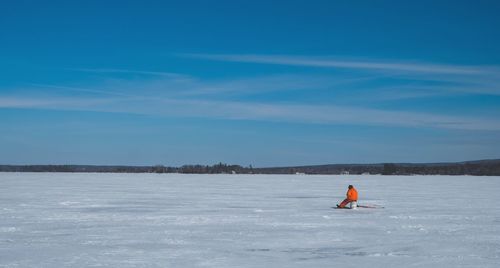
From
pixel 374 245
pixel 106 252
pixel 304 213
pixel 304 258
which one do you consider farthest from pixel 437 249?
pixel 304 213

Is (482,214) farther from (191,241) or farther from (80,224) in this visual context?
(80,224)

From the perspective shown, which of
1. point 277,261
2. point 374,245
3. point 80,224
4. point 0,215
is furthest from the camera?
point 0,215

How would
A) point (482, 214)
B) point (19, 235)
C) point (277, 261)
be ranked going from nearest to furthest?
point (277, 261) < point (19, 235) < point (482, 214)

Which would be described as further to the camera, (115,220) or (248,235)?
(115,220)

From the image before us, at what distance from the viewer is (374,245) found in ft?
32.9

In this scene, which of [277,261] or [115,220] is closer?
[277,261]

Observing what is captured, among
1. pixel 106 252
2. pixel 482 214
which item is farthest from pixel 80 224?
pixel 482 214

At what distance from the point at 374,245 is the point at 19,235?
6.19m

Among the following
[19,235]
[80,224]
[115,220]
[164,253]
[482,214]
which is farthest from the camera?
[482,214]

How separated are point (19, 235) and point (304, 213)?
25.0ft

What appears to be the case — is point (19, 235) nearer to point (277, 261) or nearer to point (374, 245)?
point (277, 261)

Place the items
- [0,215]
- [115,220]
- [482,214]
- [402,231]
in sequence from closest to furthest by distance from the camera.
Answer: [402,231], [115,220], [0,215], [482,214]

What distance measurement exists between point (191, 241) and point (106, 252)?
1.70m

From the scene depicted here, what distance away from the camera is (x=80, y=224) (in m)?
12.9
